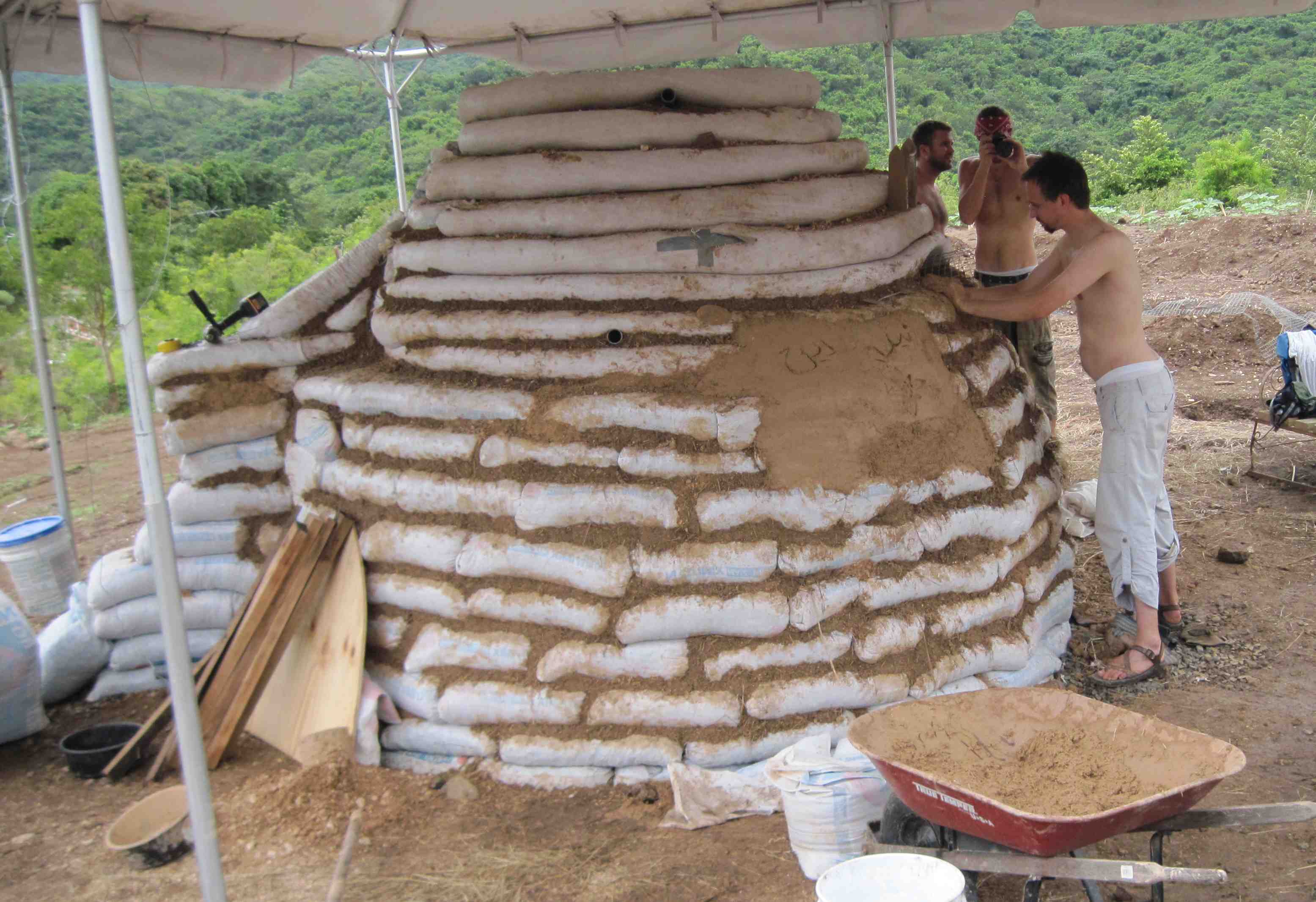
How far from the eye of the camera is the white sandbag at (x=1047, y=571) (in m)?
4.13

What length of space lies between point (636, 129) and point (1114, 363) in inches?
83.8

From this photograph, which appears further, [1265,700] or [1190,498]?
[1190,498]

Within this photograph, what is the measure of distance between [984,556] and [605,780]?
5.24 feet

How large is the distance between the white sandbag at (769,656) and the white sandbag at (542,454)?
2.54 feet

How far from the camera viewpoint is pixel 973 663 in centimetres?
382

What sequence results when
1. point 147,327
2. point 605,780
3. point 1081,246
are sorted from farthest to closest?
point 147,327 < point 1081,246 < point 605,780

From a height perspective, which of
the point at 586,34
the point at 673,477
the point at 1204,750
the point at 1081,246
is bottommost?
the point at 1204,750

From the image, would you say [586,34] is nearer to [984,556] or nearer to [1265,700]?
[984,556]

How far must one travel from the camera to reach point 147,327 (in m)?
9.73

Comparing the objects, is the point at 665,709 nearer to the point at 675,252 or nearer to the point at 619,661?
the point at 619,661

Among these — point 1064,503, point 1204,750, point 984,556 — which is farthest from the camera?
point 1064,503

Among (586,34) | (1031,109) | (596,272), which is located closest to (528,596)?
(596,272)

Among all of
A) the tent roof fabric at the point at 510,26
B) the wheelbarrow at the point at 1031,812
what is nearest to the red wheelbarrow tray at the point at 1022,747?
the wheelbarrow at the point at 1031,812

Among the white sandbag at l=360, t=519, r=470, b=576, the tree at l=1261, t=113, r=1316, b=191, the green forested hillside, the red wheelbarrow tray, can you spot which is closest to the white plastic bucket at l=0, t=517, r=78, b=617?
the green forested hillside
